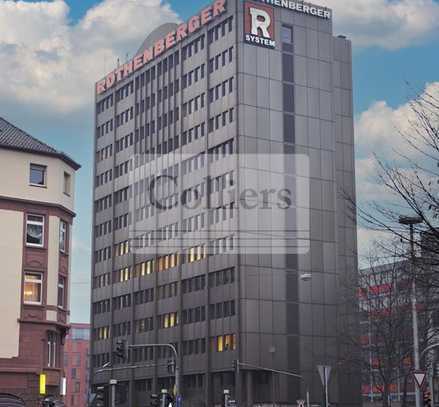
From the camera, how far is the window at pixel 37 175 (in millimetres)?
51312

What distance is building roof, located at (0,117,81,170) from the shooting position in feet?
166

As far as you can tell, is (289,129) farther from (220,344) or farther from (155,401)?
(155,401)

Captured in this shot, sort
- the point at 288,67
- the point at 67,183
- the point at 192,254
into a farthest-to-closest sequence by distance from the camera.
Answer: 1. the point at 192,254
2. the point at 288,67
3. the point at 67,183

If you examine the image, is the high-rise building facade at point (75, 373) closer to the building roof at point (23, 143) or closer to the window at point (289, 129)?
the window at point (289, 129)

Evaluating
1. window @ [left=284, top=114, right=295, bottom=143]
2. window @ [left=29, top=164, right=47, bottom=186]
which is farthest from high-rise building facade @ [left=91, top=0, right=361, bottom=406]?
window @ [left=29, top=164, right=47, bottom=186]

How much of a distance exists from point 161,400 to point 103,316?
67.7 m

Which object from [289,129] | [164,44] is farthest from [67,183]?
[164,44]

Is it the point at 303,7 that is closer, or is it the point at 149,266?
the point at 303,7

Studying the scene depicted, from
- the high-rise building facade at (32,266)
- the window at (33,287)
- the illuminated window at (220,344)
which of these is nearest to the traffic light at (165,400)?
the high-rise building facade at (32,266)

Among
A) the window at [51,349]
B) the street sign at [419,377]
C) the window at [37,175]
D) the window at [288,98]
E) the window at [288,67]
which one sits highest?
the window at [288,67]

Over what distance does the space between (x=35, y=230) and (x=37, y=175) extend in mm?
2961

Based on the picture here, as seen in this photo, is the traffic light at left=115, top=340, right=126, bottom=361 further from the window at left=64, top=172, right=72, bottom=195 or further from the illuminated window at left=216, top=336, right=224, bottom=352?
the illuminated window at left=216, top=336, right=224, bottom=352

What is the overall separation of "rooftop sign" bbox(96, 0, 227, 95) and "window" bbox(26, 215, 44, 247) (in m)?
56.8

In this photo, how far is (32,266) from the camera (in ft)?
165
